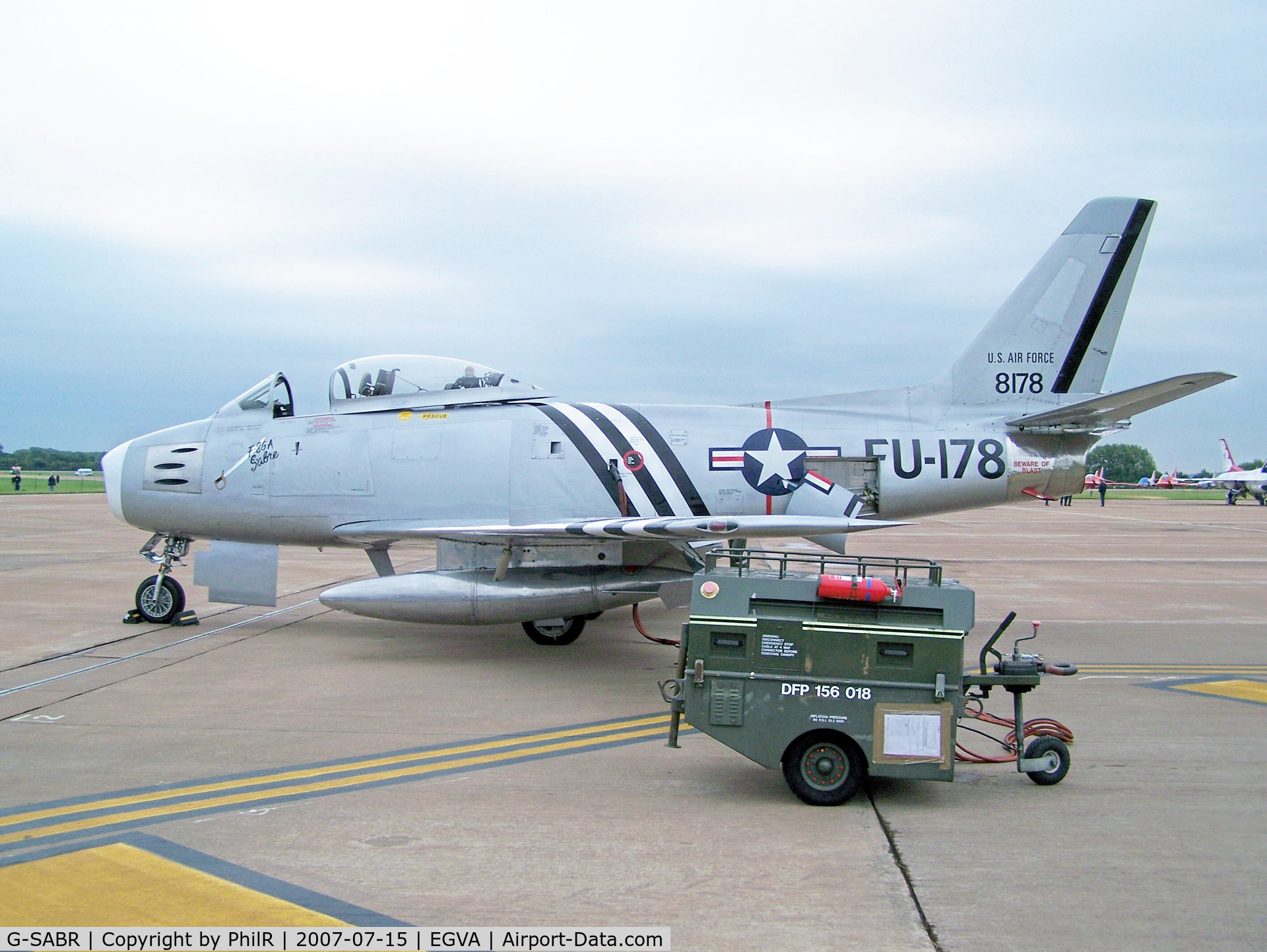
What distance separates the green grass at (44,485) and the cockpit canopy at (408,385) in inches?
420

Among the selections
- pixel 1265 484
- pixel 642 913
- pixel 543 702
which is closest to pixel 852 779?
pixel 642 913

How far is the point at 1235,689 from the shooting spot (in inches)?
360

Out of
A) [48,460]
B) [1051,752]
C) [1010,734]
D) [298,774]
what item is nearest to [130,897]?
[298,774]

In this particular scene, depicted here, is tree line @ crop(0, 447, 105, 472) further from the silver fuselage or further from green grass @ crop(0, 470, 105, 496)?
the silver fuselage

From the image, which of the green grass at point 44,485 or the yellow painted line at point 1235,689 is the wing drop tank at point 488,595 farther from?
the green grass at point 44,485

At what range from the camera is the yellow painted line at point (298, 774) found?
550 centimetres

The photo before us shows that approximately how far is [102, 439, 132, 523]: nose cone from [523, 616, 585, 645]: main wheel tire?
555cm

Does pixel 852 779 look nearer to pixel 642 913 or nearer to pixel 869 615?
pixel 869 615

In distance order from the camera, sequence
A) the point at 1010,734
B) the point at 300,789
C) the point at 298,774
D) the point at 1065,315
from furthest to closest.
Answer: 1. the point at 1065,315
2. the point at 1010,734
3. the point at 298,774
4. the point at 300,789

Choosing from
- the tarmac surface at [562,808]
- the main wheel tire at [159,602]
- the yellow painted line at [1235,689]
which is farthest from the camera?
the main wheel tire at [159,602]

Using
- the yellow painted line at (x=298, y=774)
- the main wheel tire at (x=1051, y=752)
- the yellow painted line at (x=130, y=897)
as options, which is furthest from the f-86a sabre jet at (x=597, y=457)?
the yellow painted line at (x=130, y=897)

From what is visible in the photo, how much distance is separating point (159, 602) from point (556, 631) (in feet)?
17.6

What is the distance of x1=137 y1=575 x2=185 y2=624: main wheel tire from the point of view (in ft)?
39.8

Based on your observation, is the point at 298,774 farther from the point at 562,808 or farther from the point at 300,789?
the point at 562,808
